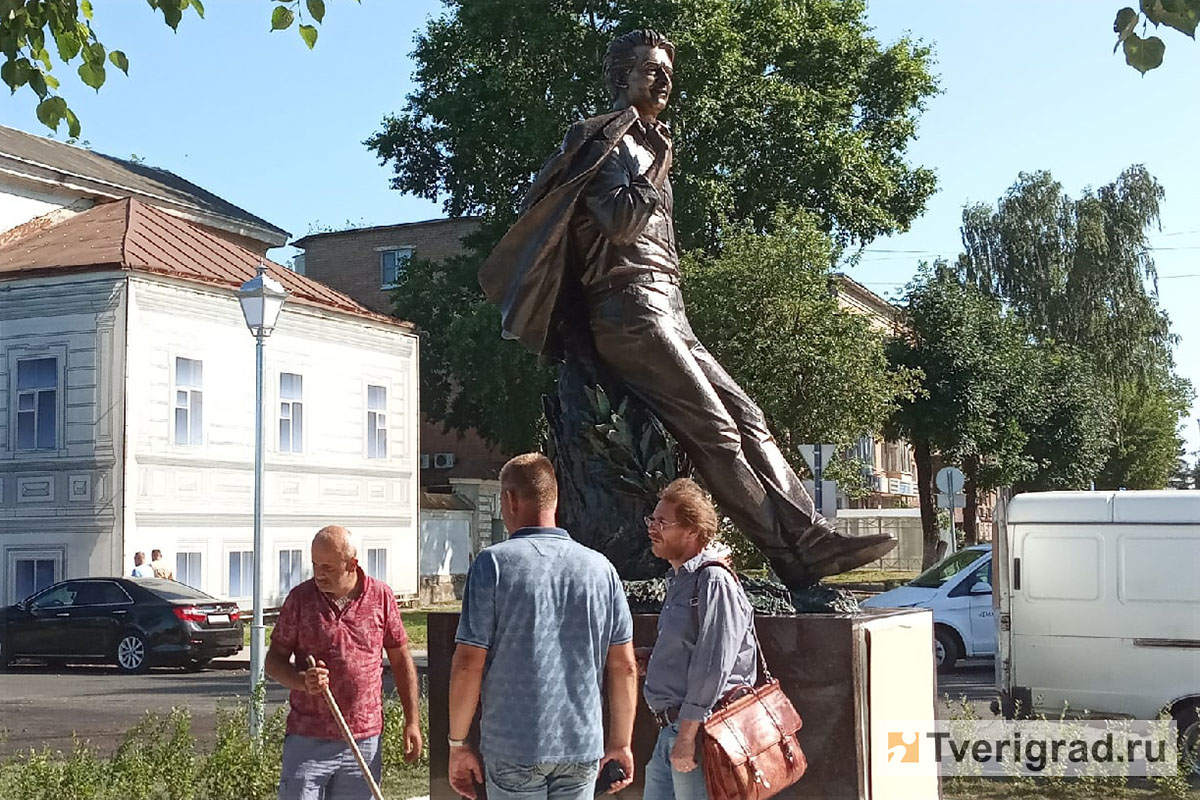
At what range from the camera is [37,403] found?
85.4 ft

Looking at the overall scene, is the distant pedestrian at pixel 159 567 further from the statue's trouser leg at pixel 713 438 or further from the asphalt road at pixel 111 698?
the statue's trouser leg at pixel 713 438

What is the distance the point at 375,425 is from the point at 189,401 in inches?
232

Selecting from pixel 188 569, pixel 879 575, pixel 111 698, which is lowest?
pixel 879 575

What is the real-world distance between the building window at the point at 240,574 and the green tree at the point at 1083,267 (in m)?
26.8

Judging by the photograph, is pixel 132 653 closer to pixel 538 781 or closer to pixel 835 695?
pixel 835 695

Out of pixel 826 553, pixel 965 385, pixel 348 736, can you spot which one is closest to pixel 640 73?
pixel 826 553

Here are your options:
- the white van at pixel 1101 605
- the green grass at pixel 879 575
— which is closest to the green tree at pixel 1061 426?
the green grass at pixel 879 575

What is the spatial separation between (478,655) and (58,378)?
23386mm

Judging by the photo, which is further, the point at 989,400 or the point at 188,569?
the point at 989,400

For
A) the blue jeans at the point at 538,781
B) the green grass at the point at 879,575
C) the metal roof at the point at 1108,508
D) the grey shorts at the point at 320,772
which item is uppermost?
the metal roof at the point at 1108,508

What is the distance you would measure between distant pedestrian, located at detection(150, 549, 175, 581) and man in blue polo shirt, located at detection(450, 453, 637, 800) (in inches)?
827

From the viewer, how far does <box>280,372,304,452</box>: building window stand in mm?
29094

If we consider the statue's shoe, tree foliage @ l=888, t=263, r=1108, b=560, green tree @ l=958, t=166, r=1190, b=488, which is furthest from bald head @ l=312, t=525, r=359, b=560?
green tree @ l=958, t=166, r=1190, b=488

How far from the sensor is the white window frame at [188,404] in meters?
26.2
